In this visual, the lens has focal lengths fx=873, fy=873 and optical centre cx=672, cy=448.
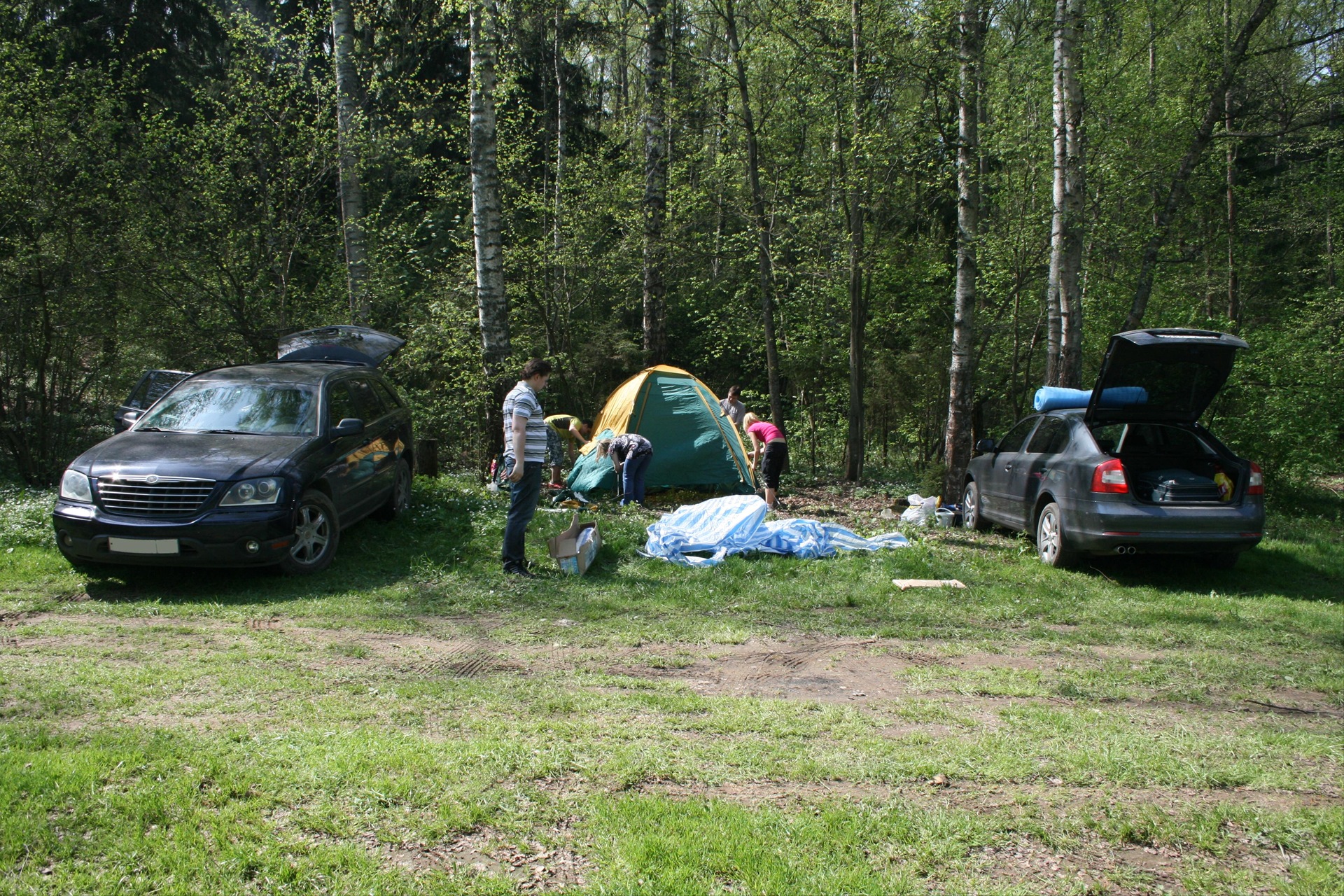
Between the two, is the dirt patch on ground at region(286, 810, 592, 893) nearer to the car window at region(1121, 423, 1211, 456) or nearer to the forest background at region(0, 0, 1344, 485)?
the car window at region(1121, 423, 1211, 456)

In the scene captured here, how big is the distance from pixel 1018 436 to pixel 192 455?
27.1 ft

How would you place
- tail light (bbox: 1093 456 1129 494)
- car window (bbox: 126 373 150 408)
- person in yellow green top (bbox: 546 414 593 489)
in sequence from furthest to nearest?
car window (bbox: 126 373 150 408)
person in yellow green top (bbox: 546 414 593 489)
tail light (bbox: 1093 456 1129 494)

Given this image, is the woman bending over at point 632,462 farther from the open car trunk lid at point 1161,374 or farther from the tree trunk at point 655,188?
the open car trunk lid at point 1161,374

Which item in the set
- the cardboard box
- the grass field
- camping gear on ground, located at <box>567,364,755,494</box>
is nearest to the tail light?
the grass field

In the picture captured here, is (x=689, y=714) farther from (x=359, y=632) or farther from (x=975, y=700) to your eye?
(x=359, y=632)

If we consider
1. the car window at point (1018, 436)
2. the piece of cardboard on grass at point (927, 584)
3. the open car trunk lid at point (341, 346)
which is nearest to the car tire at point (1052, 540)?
the car window at point (1018, 436)

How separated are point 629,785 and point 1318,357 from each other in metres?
15.9

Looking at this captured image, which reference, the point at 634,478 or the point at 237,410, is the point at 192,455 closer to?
the point at 237,410

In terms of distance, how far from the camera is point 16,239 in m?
11.4

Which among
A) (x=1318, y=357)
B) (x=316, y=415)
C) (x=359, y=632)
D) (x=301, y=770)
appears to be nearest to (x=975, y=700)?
(x=301, y=770)

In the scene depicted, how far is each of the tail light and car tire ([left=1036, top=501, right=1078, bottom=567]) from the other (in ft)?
1.97

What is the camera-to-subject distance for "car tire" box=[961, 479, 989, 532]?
10617 mm

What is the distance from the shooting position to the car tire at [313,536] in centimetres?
720

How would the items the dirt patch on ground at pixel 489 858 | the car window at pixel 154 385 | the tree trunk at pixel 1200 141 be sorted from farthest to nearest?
1. the car window at pixel 154 385
2. the tree trunk at pixel 1200 141
3. the dirt patch on ground at pixel 489 858
